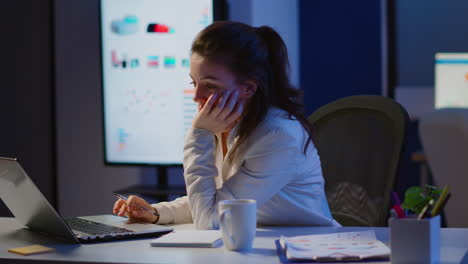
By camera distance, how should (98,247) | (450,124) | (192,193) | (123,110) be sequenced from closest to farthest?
1. (98,247)
2. (192,193)
3. (450,124)
4. (123,110)

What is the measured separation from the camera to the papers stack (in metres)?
1.13

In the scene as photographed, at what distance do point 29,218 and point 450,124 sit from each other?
71.4 inches

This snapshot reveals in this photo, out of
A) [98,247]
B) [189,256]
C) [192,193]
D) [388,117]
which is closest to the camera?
[189,256]

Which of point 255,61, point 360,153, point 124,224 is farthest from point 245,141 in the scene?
point 360,153

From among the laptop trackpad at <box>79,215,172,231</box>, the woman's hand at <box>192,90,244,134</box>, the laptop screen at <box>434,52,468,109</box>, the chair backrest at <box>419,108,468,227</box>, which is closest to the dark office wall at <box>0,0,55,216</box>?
the laptop trackpad at <box>79,215,172,231</box>

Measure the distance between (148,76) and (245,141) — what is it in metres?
1.29

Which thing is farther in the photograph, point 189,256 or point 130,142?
point 130,142

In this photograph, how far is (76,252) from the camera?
1242 millimetres

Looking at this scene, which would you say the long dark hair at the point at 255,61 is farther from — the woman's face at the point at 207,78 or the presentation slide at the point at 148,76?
the presentation slide at the point at 148,76

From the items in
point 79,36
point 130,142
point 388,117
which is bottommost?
point 130,142

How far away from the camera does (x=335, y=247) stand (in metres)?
1.19

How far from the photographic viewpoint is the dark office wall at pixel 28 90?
312cm

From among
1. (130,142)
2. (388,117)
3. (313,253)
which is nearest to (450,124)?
(388,117)

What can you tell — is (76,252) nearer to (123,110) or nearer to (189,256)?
(189,256)
